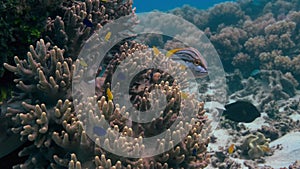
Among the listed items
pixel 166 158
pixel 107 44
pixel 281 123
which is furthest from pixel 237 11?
pixel 166 158

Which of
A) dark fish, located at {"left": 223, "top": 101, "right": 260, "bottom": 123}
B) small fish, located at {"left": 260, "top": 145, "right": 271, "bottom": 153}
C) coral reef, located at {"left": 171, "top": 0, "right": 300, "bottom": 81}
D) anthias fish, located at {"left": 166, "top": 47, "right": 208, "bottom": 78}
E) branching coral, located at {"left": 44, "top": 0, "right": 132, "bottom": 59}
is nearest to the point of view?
branching coral, located at {"left": 44, "top": 0, "right": 132, "bottom": 59}

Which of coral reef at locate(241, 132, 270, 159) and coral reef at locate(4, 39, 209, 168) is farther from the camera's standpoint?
coral reef at locate(241, 132, 270, 159)

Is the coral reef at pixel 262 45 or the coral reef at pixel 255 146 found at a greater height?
the coral reef at pixel 262 45

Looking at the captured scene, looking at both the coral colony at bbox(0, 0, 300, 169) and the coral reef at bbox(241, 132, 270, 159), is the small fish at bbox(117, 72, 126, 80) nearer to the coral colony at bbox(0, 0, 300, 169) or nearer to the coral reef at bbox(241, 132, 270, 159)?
the coral colony at bbox(0, 0, 300, 169)

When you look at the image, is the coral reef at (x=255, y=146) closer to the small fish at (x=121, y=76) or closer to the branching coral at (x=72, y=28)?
the small fish at (x=121, y=76)

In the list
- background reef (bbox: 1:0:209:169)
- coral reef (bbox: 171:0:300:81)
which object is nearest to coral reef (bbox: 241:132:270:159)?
background reef (bbox: 1:0:209:169)

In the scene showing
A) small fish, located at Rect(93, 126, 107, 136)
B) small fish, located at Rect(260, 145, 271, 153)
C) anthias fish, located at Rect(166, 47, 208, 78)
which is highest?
anthias fish, located at Rect(166, 47, 208, 78)

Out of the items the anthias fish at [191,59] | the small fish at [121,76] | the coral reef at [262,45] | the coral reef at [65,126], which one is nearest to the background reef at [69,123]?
the coral reef at [65,126]

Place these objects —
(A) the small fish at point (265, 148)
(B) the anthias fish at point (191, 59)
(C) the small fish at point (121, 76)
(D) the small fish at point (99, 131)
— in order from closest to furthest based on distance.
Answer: (D) the small fish at point (99, 131), (C) the small fish at point (121, 76), (B) the anthias fish at point (191, 59), (A) the small fish at point (265, 148)

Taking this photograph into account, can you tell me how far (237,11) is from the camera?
1725 centimetres

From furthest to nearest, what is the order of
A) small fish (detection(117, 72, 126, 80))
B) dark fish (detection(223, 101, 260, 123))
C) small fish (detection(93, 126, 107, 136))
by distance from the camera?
dark fish (detection(223, 101, 260, 123)), small fish (detection(117, 72, 126, 80)), small fish (detection(93, 126, 107, 136))

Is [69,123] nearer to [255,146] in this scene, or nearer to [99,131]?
[99,131]

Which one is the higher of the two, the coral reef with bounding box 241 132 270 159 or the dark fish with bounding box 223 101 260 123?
the dark fish with bounding box 223 101 260 123

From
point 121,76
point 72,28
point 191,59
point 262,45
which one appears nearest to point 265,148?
point 191,59
